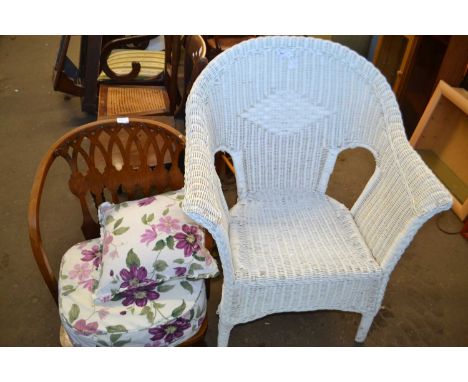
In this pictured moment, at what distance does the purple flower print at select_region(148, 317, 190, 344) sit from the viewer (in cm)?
116

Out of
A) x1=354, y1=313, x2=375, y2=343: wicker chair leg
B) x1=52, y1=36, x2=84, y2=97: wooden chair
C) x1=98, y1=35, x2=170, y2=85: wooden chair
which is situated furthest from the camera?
x1=52, y1=36, x2=84, y2=97: wooden chair

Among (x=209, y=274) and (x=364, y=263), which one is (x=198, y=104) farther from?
(x=364, y=263)

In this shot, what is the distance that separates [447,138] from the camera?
2.25 meters

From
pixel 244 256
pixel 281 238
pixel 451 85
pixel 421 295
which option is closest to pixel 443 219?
pixel 421 295

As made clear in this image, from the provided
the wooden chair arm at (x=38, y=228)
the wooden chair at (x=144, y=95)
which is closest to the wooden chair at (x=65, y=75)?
the wooden chair at (x=144, y=95)

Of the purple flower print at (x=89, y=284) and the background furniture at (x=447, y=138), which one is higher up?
the background furniture at (x=447, y=138)

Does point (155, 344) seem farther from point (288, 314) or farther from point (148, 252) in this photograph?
point (288, 314)

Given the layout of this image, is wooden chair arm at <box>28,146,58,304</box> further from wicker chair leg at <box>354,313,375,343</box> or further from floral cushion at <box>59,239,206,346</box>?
wicker chair leg at <box>354,313,375,343</box>

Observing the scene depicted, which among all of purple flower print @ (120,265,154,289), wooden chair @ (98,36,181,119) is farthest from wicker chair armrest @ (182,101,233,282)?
wooden chair @ (98,36,181,119)

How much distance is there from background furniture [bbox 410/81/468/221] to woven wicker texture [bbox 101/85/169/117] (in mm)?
1502

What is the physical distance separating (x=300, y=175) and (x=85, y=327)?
3.01ft

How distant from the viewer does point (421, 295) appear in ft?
5.35

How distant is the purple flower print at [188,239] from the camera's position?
1213 mm

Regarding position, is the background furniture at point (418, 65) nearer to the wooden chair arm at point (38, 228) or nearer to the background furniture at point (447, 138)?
the background furniture at point (447, 138)
